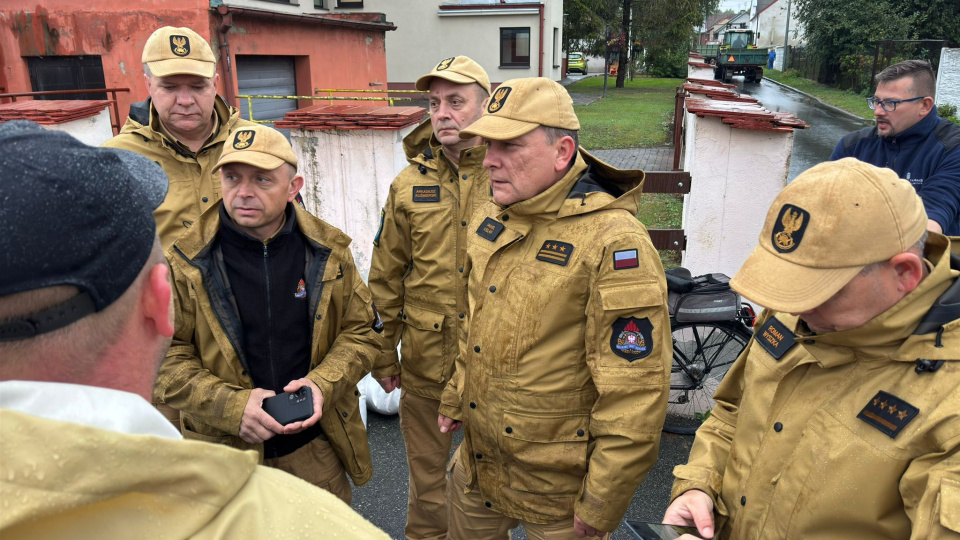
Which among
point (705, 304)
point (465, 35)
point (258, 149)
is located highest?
point (465, 35)

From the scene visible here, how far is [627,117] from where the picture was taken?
2325 centimetres

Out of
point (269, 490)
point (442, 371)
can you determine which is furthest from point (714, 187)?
point (269, 490)

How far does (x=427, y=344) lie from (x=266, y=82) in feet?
44.8

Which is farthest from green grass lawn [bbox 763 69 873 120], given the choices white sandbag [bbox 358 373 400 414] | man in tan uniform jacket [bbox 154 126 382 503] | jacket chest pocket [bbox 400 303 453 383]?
man in tan uniform jacket [bbox 154 126 382 503]

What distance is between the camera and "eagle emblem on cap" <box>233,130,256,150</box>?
2654 millimetres

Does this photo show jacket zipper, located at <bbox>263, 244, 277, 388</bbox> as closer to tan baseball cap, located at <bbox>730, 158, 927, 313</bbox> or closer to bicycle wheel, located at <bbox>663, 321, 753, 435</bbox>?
tan baseball cap, located at <bbox>730, 158, 927, 313</bbox>

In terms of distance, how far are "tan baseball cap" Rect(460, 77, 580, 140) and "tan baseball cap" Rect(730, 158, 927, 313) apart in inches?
37.1

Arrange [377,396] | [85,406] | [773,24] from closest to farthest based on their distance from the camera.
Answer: [85,406]
[377,396]
[773,24]

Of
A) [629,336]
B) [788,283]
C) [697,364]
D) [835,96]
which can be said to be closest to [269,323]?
[629,336]

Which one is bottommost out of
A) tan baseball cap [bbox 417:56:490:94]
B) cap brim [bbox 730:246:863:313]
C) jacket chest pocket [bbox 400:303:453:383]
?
jacket chest pocket [bbox 400:303:453:383]

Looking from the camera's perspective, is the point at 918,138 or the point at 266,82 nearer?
the point at 918,138

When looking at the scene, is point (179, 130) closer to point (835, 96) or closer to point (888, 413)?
point (888, 413)

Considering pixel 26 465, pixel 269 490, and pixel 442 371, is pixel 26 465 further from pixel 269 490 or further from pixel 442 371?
pixel 442 371

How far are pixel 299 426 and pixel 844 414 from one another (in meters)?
1.81
